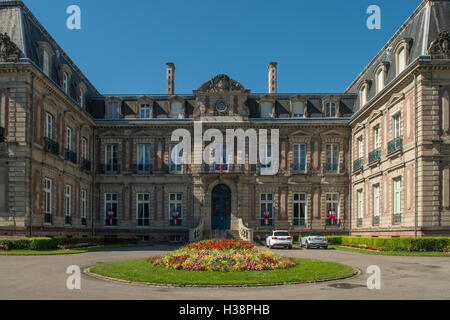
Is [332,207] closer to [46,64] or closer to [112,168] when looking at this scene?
[112,168]

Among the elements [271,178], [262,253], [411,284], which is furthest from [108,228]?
[411,284]

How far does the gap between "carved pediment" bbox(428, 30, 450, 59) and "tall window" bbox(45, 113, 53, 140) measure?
2395cm

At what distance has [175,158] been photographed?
44.0 m

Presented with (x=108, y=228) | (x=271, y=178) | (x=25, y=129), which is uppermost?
(x=25, y=129)

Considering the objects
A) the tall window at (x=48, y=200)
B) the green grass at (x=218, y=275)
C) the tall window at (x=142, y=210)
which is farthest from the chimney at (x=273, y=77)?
the green grass at (x=218, y=275)

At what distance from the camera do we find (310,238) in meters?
34.3

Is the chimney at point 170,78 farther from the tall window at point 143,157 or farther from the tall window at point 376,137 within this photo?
the tall window at point 376,137

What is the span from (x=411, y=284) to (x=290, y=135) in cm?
3013

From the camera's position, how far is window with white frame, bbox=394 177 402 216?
31.1 meters

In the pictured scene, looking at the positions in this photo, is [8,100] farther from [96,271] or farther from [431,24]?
[431,24]

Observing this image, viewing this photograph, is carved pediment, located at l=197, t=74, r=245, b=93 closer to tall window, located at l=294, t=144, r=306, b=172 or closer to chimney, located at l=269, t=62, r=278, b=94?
chimney, located at l=269, t=62, r=278, b=94

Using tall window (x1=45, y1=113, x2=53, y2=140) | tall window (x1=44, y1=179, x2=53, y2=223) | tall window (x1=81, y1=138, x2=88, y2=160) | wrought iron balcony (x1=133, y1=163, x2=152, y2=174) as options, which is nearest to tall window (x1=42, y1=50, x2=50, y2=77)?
tall window (x1=45, y1=113, x2=53, y2=140)

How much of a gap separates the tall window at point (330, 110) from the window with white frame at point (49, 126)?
23577mm

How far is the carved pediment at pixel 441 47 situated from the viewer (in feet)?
92.4
